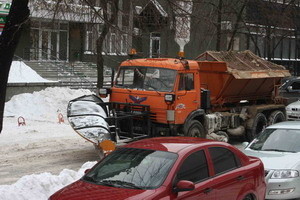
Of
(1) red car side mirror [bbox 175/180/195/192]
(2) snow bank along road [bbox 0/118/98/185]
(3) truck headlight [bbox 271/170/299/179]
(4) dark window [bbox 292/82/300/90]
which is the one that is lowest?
(2) snow bank along road [bbox 0/118/98/185]

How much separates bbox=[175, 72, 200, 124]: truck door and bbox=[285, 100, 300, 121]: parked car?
793 centimetres

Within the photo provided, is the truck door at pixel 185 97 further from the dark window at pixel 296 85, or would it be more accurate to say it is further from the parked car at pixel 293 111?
the dark window at pixel 296 85

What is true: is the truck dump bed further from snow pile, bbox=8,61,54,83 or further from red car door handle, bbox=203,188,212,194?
snow pile, bbox=8,61,54,83

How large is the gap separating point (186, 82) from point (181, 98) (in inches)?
20.5

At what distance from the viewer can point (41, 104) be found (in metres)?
21.2

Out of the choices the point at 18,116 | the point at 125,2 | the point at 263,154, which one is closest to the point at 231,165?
the point at 263,154

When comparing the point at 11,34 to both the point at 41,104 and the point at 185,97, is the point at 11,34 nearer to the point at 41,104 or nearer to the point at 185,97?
the point at 185,97

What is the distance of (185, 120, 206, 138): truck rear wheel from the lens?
13.8m

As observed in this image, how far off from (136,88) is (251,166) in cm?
635

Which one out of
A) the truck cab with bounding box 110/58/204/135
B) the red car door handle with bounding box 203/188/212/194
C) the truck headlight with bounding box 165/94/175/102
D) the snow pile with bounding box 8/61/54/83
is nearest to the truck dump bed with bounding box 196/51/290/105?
the truck cab with bounding box 110/58/204/135

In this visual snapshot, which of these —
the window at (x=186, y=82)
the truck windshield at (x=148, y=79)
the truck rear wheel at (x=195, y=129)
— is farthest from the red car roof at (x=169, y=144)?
the truck rear wheel at (x=195, y=129)

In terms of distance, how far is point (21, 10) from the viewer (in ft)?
27.6

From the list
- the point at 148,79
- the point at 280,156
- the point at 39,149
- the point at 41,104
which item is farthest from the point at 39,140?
the point at 280,156

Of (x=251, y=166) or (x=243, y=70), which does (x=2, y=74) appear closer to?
(x=251, y=166)
